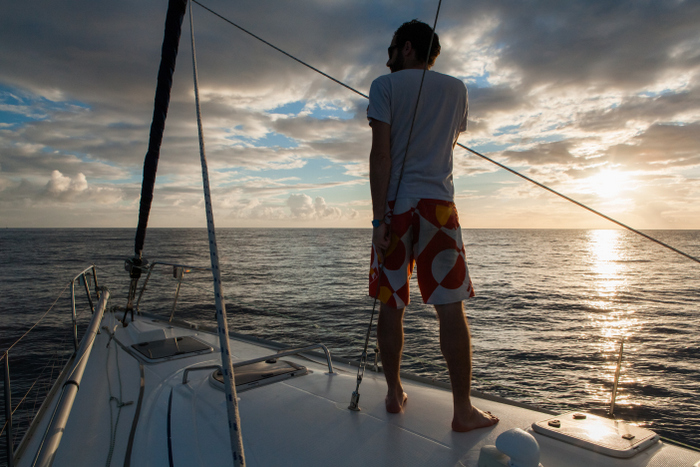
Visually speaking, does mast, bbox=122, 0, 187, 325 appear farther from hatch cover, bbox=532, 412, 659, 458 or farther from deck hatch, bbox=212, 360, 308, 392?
hatch cover, bbox=532, 412, 659, 458

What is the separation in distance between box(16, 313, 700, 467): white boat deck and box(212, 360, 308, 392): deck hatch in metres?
0.05

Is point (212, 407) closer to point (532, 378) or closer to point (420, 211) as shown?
point (420, 211)

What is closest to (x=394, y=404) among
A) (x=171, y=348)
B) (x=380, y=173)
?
(x=380, y=173)

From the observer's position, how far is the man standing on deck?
1500 mm

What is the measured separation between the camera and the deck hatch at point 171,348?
2967 millimetres

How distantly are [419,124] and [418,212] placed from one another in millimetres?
375

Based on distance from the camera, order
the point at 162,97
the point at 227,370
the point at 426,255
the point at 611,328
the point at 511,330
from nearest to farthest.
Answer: the point at 227,370, the point at 426,255, the point at 162,97, the point at 511,330, the point at 611,328

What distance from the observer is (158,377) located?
255 centimetres

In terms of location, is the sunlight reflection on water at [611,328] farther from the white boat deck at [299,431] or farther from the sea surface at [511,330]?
the white boat deck at [299,431]

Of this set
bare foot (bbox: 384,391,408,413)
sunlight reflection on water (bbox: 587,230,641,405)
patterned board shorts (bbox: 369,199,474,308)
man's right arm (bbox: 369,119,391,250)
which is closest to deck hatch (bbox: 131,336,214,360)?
bare foot (bbox: 384,391,408,413)

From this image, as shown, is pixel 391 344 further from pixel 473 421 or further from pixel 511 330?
pixel 511 330

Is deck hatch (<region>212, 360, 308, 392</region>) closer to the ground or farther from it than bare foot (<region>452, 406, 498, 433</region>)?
closer to the ground

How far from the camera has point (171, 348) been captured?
311 centimetres

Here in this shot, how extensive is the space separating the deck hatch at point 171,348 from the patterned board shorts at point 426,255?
209 cm
